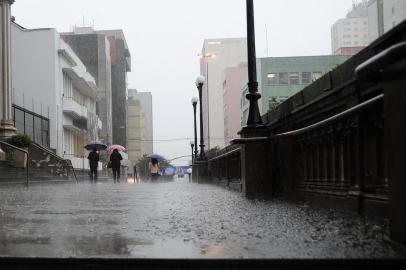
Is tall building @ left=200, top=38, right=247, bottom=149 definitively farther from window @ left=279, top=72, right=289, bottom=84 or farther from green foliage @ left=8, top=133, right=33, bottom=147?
green foliage @ left=8, top=133, right=33, bottom=147

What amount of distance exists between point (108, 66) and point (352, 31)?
151ft

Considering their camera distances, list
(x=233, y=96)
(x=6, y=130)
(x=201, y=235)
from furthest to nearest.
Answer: (x=233, y=96) < (x=6, y=130) < (x=201, y=235)

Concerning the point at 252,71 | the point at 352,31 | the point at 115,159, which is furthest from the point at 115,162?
the point at 352,31

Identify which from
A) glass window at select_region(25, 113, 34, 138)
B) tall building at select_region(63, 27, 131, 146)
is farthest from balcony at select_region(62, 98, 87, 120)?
tall building at select_region(63, 27, 131, 146)

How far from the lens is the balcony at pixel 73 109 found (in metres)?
54.6

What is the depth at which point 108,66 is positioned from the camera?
100 m

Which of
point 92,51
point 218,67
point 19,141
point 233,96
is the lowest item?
point 19,141

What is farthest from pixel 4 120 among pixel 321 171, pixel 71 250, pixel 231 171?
pixel 71 250

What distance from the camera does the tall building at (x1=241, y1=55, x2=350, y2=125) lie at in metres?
83.2

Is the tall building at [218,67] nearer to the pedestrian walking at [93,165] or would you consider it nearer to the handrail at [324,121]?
the pedestrian walking at [93,165]

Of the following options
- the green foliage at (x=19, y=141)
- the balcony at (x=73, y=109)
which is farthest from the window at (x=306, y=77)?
the green foliage at (x=19, y=141)

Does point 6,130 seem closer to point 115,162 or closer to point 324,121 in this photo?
point 115,162

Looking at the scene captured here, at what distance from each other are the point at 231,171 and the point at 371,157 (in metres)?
9.85

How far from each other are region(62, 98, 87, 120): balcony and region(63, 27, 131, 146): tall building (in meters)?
34.7
